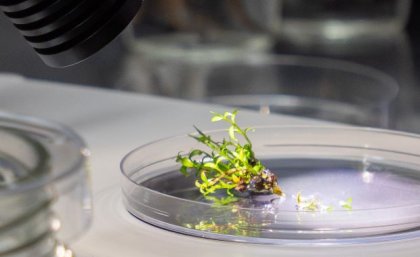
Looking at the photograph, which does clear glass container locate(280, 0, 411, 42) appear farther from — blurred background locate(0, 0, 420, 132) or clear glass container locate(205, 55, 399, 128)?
clear glass container locate(205, 55, 399, 128)

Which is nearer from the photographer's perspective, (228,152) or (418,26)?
(228,152)

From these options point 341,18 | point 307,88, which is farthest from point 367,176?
point 341,18

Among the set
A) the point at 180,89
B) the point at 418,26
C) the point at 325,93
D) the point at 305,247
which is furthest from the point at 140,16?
the point at 305,247

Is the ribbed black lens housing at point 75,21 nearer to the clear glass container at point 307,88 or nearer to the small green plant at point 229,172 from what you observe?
the small green plant at point 229,172

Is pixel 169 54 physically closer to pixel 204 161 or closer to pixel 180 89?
pixel 180 89

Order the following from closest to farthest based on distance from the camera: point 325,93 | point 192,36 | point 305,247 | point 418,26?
point 305,247
point 325,93
point 192,36
point 418,26

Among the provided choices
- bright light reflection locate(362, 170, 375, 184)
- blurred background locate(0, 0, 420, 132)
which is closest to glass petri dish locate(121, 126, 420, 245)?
bright light reflection locate(362, 170, 375, 184)

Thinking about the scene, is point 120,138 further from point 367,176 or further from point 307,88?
point 307,88
